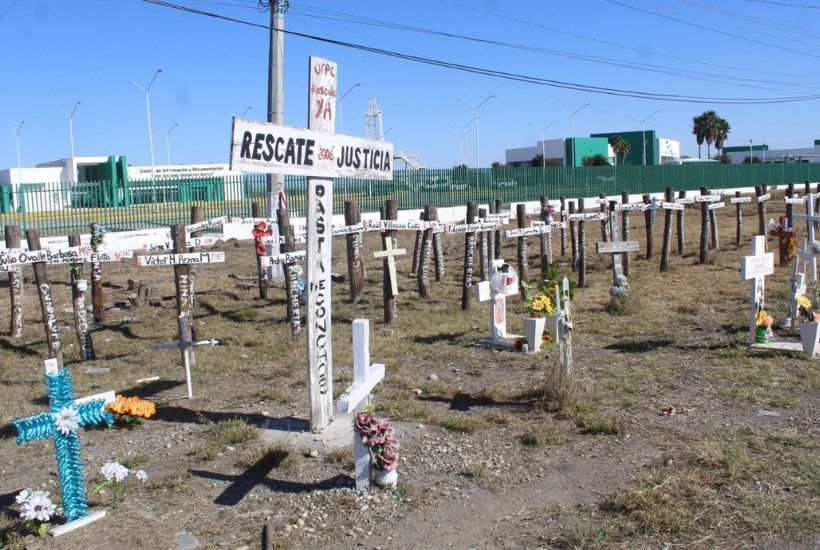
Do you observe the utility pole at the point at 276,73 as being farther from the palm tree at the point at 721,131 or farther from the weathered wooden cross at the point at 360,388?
the palm tree at the point at 721,131

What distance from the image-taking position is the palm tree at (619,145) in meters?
85.0

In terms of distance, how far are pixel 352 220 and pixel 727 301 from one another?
640 cm

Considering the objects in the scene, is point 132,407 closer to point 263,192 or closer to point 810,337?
point 810,337

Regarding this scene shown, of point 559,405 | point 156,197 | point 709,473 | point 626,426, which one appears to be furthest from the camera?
point 156,197

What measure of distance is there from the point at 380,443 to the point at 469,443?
1296 millimetres

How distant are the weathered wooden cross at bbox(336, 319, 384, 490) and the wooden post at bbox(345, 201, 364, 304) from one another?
671cm

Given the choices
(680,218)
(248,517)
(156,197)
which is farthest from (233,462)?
(156,197)

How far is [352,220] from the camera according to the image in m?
13.1

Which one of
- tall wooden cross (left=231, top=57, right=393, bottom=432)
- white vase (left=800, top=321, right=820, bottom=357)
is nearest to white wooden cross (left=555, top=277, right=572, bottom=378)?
tall wooden cross (left=231, top=57, right=393, bottom=432)

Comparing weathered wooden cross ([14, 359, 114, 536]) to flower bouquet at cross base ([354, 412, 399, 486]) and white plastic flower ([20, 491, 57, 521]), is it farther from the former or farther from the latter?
flower bouquet at cross base ([354, 412, 399, 486])

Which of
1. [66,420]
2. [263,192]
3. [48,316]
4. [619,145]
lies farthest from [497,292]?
[619,145]

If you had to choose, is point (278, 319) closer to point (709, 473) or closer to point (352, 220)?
point (352, 220)

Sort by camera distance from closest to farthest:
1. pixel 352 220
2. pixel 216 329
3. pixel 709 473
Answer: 1. pixel 709 473
2. pixel 216 329
3. pixel 352 220

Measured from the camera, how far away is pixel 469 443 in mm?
6727
